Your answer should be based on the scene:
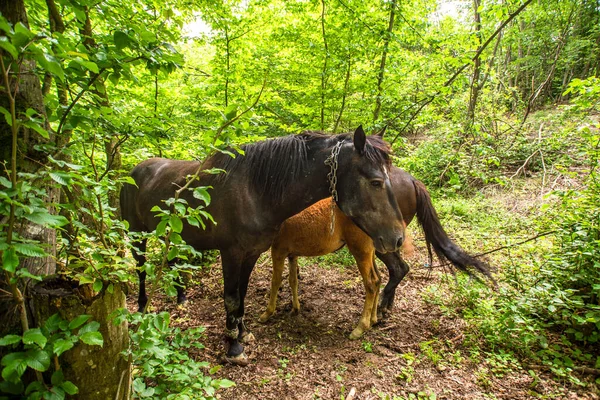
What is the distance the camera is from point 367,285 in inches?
140

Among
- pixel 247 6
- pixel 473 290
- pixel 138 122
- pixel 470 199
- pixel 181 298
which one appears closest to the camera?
pixel 138 122

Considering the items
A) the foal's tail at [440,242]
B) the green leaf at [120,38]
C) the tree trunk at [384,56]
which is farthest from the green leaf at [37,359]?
the tree trunk at [384,56]

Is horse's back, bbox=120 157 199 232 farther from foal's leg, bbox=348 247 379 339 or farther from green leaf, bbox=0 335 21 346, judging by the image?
foal's leg, bbox=348 247 379 339

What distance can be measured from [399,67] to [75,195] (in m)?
5.50

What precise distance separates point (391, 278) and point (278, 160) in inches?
97.0

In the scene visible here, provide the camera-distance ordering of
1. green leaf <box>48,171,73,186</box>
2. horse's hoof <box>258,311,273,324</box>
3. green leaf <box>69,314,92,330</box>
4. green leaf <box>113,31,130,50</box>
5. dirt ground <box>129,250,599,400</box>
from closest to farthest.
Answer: green leaf <box>48,171,73,186</box>, green leaf <box>69,314,92,330</box>, green leaf <box>113,31,130,50</box>, dirt ground <box>129,250,599,400</box>, horse's hoof <box>258,311,273,324</box>

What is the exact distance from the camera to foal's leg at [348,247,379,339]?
11.4 feet

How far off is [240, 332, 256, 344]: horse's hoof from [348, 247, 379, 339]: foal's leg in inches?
49.3

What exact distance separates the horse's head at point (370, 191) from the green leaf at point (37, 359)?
2.27 meters

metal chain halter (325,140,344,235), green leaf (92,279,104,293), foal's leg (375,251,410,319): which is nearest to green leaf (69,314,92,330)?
green leaf (92,279,104,293)

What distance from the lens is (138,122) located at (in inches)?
87.7

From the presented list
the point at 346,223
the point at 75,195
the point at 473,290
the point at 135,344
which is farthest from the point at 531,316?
the point at 75,195

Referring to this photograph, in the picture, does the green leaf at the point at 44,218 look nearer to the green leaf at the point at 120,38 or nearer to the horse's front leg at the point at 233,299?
the green leaf at the point at 120,38

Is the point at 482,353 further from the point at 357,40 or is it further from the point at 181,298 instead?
the point at 357,40
